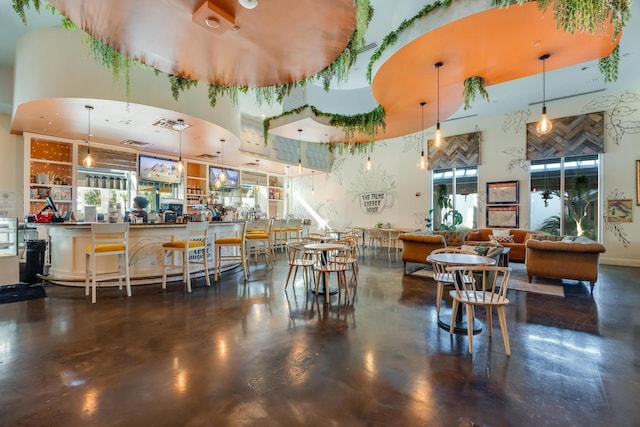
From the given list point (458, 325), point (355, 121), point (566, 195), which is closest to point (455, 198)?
point (566, 195)

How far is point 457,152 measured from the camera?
9.25 metres

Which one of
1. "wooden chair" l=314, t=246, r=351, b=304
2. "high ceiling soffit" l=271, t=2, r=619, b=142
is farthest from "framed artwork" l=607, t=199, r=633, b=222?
"wooden chair" l=314, t=246, r=351, b=304

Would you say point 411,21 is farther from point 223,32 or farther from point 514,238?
point 514,238

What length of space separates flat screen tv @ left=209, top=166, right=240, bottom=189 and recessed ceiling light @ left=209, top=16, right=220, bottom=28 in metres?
6.70

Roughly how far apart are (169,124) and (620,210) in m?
11.1

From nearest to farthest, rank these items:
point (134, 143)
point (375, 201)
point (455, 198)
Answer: point (134, 143) < point (455, 198) < point (375, 201)

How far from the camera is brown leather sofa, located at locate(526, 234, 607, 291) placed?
181 inches

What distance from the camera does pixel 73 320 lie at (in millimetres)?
3369

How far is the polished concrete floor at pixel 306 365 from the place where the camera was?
1823mm

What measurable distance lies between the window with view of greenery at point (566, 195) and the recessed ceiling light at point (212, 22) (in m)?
9.16

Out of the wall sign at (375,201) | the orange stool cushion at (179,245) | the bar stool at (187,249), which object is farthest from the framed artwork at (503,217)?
the orange stool cushion at (179,245)

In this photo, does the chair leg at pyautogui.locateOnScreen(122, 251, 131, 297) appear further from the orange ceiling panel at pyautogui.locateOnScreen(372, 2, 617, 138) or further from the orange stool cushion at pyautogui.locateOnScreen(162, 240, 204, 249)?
the orange ceiling panel at pyautogui.locateOnScreen(372, 2, 617, 138)

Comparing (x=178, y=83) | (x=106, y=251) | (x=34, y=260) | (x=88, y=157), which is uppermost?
(x=178, y=83)

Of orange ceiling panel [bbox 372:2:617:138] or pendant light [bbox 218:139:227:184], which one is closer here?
orange ceiling panel [bbox 372:2:617:138]
